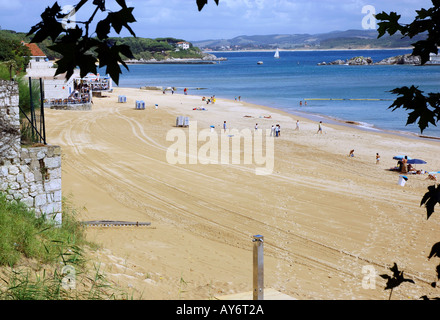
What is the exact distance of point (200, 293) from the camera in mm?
7262

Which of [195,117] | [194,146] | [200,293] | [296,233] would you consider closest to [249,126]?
[195,117]

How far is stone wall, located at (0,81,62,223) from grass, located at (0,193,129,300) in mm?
386

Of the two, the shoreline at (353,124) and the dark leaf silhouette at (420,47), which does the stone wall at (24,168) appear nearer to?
the dark leaf silhouette at (420,47)

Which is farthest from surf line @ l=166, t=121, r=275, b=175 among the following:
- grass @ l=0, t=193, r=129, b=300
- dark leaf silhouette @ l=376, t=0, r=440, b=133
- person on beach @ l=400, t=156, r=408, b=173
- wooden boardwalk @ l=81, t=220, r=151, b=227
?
dark leaf silhouette @ l=376, t=0, r=440, b=133

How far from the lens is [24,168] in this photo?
8.31 m

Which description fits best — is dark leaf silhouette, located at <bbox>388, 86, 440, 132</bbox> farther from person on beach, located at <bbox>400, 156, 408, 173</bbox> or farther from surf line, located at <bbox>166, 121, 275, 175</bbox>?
person on beach, located at <bbox>400, 156, 408, 173</bbox>

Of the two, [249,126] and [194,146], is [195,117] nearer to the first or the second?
[249,126]

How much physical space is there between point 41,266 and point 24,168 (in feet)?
9.06

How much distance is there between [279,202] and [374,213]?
281 centimetres

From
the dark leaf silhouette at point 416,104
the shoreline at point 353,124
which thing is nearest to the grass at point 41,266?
the dark leaf silhouette at point 416,104

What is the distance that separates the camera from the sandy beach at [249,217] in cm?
859

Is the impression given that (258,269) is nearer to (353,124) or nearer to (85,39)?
(85,39)

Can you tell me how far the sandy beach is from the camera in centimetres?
859

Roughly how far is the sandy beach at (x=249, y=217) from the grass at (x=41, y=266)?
56 centimetres
